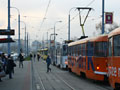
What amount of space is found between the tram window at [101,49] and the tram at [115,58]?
3.68 m

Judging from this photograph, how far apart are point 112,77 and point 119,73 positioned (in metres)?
1.23

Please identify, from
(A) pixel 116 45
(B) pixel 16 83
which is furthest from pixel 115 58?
(B) pixel 16 83

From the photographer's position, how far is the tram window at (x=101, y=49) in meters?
16.2

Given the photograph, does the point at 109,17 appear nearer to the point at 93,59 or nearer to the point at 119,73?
the point at 93,59

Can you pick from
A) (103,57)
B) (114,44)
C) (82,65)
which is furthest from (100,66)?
(114,44)

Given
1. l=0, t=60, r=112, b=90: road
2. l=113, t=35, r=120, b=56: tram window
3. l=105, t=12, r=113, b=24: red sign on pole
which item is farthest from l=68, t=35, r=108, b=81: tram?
l=105, t=12, r=113, b=24: red sign on pole

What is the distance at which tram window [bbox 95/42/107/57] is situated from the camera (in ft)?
53.0

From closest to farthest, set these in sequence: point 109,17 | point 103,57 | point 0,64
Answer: point 103,57, point 0,64, point 109,17

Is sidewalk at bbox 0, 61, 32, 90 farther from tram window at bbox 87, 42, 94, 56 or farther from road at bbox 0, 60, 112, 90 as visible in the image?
tram window at bbox 87, 42, 94, 56

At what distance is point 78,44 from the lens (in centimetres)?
2105

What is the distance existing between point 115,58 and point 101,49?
5112mm

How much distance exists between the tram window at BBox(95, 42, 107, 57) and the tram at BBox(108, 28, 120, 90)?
3.68 metres

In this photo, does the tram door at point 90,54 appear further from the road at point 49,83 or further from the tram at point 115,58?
the tram at point 115,58

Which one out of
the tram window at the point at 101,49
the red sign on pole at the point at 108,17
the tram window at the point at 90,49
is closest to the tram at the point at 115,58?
the tram window at the point at 101,49
